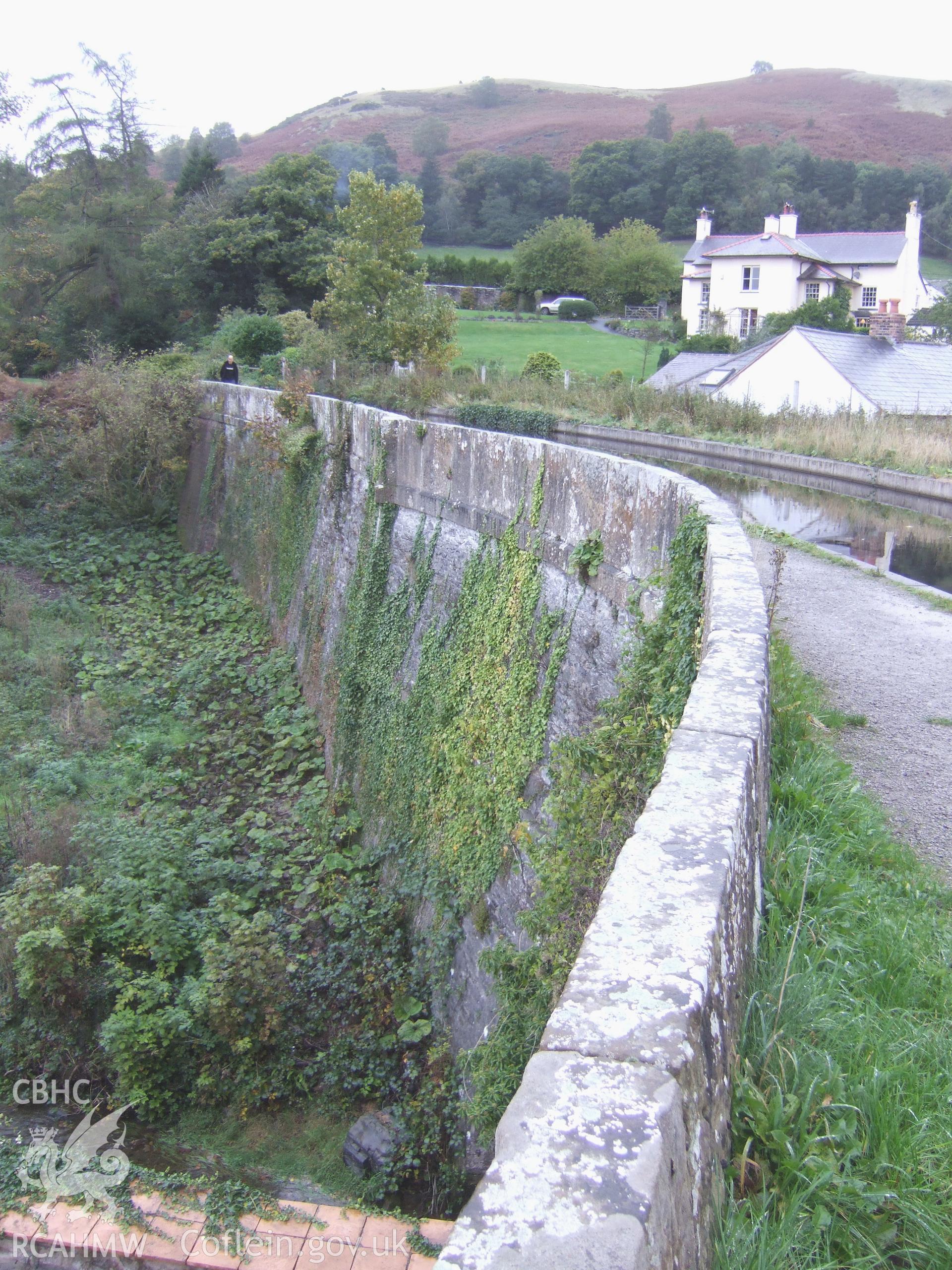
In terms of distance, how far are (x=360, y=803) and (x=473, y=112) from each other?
14959 cm

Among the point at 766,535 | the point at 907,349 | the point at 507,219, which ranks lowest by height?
the point at 766,535

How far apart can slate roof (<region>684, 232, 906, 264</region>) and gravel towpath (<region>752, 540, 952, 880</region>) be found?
46.8 metres

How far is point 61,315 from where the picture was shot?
32.5 metres

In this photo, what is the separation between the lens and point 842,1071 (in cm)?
216

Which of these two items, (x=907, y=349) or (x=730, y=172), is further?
(x=730, y=172)

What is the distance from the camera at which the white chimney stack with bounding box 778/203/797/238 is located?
54.1m

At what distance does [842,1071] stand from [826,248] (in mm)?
65358

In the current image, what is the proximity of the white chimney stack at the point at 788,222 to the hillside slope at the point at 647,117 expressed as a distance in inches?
2018

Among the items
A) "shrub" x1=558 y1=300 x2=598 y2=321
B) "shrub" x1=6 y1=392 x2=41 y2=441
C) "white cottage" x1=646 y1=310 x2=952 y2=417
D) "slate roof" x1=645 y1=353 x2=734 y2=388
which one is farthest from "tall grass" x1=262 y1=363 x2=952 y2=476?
"shrub" x1=558 y1=300 x2=598 y2=321

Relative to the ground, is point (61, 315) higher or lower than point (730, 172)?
lower

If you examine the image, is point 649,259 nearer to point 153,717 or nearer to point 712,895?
point 153,717

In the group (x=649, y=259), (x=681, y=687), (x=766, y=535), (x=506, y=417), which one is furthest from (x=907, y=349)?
(x=649, y=259)

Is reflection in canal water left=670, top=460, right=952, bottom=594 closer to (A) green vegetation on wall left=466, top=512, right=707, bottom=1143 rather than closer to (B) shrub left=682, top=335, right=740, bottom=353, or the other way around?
(A) green vegetation on wall left=466, top=512, right=707, bottom=1143

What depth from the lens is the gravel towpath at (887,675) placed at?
4336 millimetres
